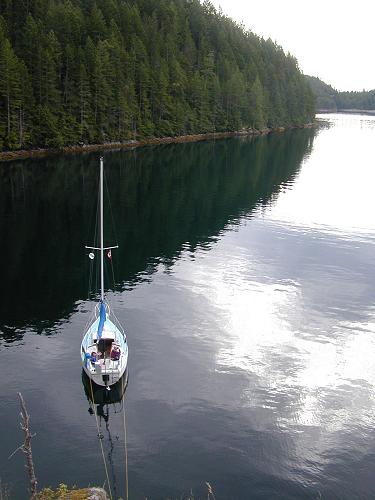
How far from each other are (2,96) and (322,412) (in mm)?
111570

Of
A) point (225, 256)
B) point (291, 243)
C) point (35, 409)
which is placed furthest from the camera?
point (291, 243)

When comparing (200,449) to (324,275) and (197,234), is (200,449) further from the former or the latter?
(197,234)

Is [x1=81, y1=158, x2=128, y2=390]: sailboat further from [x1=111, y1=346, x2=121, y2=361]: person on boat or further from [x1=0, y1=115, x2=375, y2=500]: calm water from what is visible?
[x1=0, y1=115, x2=375, y2=500]: calm water

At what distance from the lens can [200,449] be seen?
1043 inches

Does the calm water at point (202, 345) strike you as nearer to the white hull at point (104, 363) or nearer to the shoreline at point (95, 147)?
the white hull at point (104, 363)

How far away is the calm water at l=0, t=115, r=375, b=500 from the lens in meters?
25.3

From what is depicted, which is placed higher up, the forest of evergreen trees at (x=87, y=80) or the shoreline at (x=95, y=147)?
the forest of evergreen trees at (x=87, y=80)

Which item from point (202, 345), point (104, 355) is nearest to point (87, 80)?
point (202, 345)

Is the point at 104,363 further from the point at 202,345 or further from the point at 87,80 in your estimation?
the point at 87,80

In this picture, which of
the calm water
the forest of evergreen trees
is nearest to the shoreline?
the forest of evergreen trees

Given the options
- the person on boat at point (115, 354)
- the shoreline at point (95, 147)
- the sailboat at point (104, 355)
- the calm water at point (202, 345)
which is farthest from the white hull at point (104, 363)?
the shoreline at point (95, 147)

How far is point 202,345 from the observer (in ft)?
124

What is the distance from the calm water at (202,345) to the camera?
25328mm

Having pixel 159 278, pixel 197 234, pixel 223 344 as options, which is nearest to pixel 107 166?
pixel 197 234
